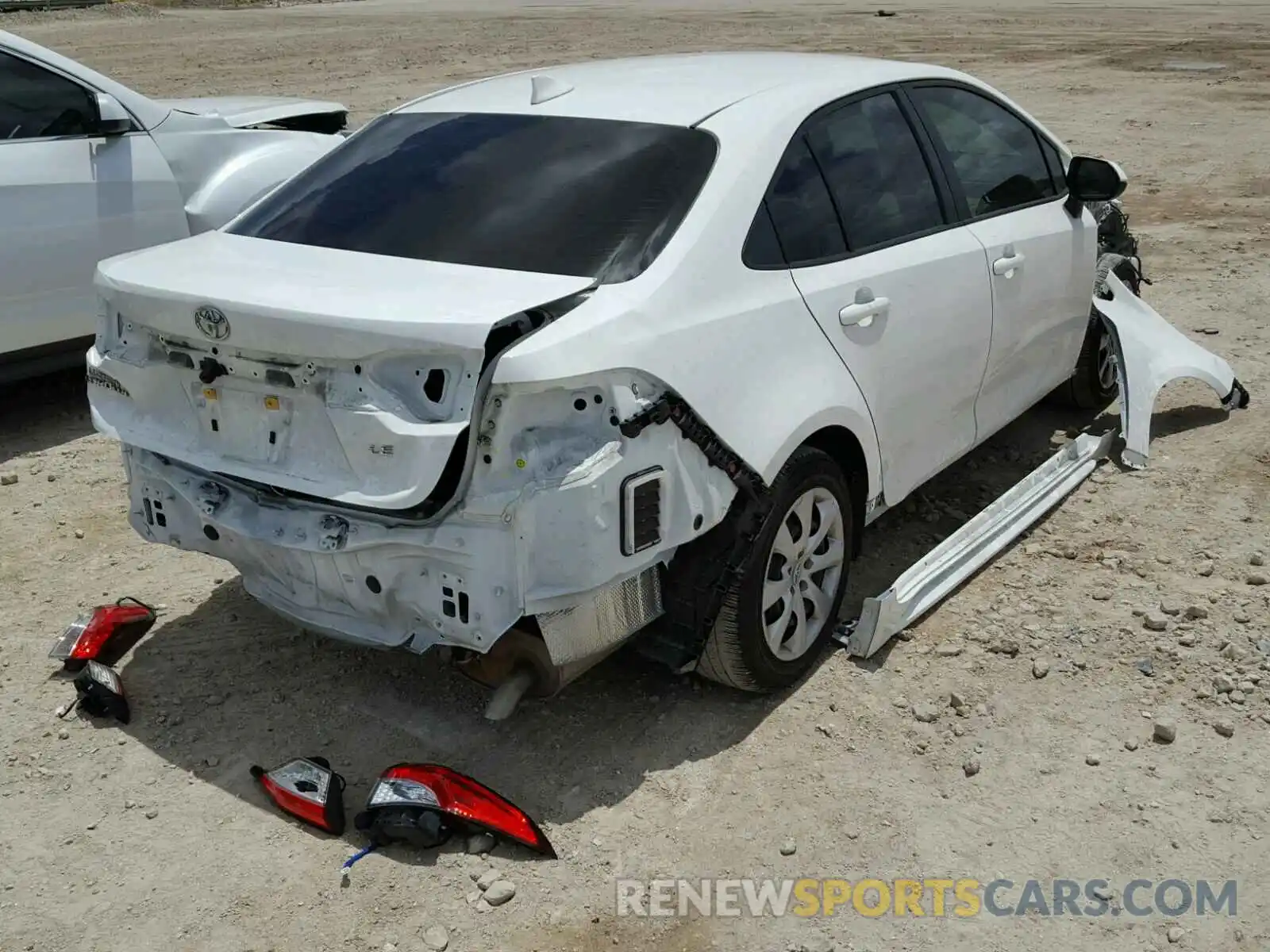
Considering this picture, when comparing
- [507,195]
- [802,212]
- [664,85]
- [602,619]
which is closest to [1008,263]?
[802,212]

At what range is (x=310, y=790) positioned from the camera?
11.1 feet

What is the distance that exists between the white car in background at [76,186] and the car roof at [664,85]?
243 centimetres

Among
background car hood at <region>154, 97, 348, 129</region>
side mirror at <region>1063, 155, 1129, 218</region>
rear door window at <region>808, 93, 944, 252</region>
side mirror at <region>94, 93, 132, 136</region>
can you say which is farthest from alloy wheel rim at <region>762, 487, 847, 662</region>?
background car hood at <region>154, 97, 348, 129</region>

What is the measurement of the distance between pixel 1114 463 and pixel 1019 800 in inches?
101

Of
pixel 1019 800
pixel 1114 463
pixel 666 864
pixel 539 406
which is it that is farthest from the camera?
pixel 1114 463

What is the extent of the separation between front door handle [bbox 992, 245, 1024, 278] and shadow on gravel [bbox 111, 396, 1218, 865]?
1.27 m

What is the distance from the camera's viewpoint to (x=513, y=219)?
11.4 feet

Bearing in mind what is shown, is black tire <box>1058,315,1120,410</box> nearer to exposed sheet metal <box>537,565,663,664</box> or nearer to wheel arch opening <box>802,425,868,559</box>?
wheel arch opening <box>802,425,868,559</box>

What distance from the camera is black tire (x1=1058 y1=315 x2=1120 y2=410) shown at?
5.85m

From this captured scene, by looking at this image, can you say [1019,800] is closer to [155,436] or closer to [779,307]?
[779,307]

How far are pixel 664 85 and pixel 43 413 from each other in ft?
13.2

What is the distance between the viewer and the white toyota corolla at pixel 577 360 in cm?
301

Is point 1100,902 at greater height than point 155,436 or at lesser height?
lesser

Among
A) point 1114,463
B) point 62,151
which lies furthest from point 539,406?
point 62,151
